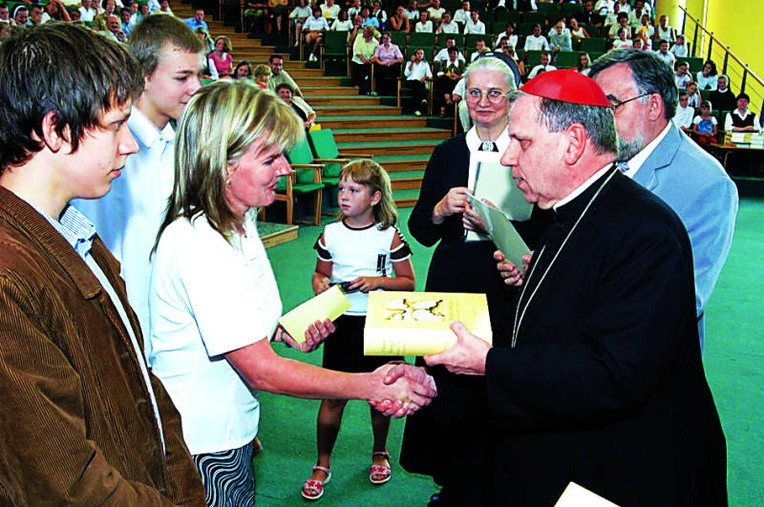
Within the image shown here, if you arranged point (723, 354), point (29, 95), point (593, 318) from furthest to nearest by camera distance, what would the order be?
point (723, 354) → point (593, 318) → point (29, 95)

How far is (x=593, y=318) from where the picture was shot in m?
1.42

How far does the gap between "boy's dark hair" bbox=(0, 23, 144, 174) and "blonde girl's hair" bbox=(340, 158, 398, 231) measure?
1953 millimetres

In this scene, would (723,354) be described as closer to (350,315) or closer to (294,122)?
(350,315)

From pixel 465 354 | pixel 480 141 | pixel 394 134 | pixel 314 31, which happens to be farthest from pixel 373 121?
pixel 465 354

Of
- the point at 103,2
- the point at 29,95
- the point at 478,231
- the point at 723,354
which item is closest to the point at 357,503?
the point at 478,231

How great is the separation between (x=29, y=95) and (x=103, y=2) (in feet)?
38.9

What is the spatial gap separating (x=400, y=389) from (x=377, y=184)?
134cm

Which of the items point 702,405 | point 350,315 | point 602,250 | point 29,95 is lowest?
point 350,315

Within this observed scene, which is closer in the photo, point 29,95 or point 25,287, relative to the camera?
point 25,287

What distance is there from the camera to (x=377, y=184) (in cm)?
306

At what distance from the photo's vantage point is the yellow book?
2.04 metres

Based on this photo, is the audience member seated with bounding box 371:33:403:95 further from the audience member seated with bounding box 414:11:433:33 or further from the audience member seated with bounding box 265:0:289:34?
the audience member seated with bounding box 265:0:289:34

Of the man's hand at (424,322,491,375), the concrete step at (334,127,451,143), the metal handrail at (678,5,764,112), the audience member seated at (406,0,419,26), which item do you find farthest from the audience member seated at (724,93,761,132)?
the man's hand at (424,322,491,375)

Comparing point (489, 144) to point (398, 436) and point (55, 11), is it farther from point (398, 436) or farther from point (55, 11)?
point (55, 11)
